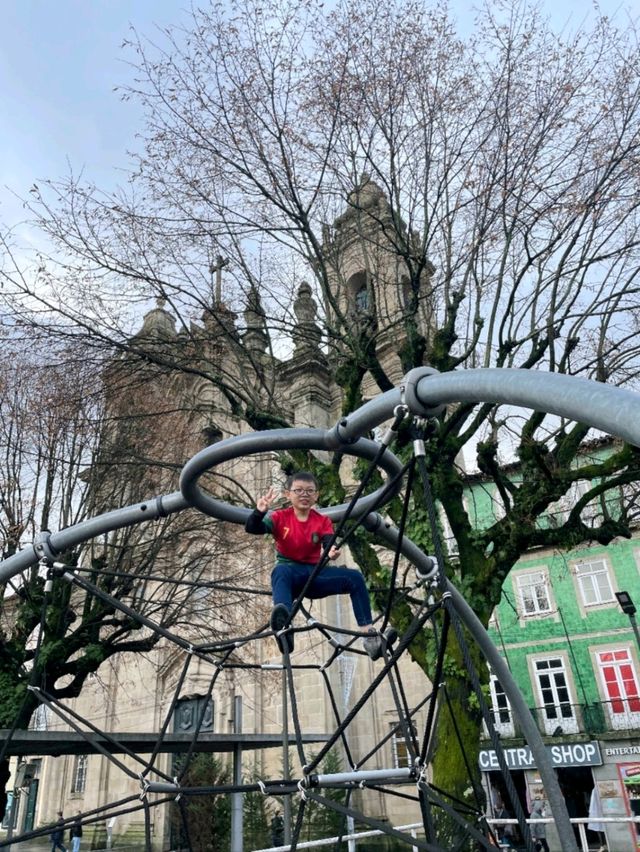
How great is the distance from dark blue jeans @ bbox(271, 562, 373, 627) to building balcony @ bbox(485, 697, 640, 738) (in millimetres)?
19179

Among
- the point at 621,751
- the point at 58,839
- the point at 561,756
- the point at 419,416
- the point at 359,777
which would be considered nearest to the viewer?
the point at 419,416

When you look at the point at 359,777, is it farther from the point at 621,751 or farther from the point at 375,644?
the point at 621,751

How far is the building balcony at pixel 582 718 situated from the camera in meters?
22.0

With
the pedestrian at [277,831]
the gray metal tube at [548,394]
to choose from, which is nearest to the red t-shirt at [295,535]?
the gray metal tube at [548,394]

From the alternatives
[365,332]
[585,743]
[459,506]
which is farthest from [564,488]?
[585,743]

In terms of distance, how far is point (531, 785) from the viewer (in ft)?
75.4

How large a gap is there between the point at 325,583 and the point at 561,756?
858 inches

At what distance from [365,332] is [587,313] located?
352cm

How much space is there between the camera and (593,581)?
24.5m

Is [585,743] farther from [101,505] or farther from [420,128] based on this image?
[420,128]

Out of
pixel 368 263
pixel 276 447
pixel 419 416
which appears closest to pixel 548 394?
pixel 419 416

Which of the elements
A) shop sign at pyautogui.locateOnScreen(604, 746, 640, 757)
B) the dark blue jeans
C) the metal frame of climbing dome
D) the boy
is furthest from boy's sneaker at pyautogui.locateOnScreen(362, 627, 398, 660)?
shop sign at pyautogui.locateOnScreen(604, 746, 640, 757)

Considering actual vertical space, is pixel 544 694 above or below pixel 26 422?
below

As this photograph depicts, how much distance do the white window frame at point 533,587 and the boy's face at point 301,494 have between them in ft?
74.3
